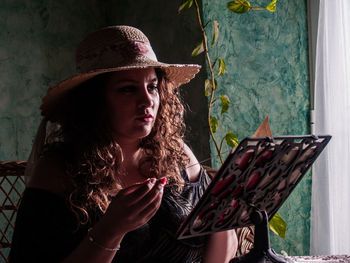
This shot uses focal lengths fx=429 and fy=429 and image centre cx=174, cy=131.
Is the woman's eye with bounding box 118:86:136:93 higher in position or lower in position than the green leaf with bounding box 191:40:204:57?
lower

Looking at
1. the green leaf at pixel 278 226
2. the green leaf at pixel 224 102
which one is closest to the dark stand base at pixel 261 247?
the green leaf at pixel 278 226

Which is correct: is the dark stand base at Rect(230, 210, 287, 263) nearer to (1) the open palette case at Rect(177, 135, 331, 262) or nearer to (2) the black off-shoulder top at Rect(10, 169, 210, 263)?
(1) the open palette case at Rect(177, 135, 331, 262)

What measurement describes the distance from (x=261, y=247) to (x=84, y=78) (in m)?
0.69

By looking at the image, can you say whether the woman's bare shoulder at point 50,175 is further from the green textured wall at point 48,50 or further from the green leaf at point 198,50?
the green textured wall at point 48,50

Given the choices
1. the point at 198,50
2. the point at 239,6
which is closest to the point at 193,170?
the point at 198,50

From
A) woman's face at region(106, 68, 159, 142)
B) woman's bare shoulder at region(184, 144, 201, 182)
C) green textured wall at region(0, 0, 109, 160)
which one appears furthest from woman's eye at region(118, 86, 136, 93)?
green textured wall at region(0, 0, 109, 160)

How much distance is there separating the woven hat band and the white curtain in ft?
3.83

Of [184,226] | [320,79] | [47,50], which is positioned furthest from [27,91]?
[184,226]

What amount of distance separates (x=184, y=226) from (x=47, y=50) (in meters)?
2.06

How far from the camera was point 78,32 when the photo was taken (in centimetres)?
277

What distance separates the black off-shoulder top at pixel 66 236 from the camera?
3.81ft

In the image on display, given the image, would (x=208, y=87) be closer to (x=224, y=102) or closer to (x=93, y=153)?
(x=224, y=102)

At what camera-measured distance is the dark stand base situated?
0.91 m

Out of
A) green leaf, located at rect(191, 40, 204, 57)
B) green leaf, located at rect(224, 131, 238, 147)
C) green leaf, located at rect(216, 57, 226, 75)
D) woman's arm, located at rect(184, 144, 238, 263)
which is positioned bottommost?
woman's arm, located at rect(184, 144, 238, 263)
